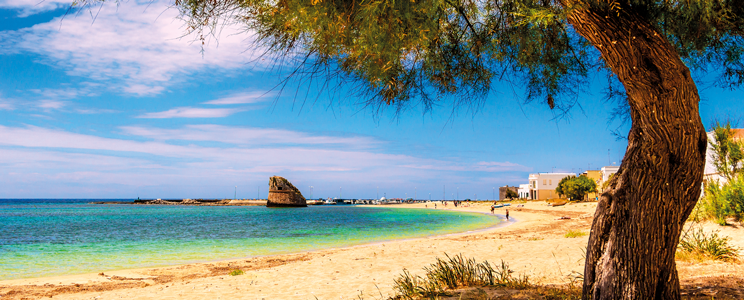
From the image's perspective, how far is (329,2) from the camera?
3.13m

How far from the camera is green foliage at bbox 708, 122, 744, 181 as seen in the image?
15.8 m

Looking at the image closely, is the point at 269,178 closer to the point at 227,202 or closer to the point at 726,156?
the point at 227,202

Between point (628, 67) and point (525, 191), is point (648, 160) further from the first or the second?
point (525, 191)

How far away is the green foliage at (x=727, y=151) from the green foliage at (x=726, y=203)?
3148 mm

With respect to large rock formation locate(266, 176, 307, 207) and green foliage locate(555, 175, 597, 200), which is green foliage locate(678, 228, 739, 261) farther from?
large rock formation locate(266, 176, 307, 207)

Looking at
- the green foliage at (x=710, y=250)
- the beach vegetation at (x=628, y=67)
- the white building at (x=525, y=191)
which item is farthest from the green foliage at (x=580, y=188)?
the beach vegetation at (x=628, y=67)

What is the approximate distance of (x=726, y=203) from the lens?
42.2ft

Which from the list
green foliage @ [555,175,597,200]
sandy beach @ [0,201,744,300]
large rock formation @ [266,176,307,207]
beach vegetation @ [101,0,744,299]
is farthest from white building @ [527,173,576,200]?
beach vegetation @ [101,0,744,299]

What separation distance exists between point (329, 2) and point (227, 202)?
177796mm

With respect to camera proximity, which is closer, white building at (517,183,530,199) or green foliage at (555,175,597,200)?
green foliage at (555,175,597,200)

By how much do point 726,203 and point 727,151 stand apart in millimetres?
4820

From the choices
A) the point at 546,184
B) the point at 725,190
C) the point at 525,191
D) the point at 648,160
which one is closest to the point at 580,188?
the point at 546,184

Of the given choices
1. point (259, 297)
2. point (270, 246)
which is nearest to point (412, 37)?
point (259, 297)

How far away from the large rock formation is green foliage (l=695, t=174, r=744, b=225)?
337 feet
